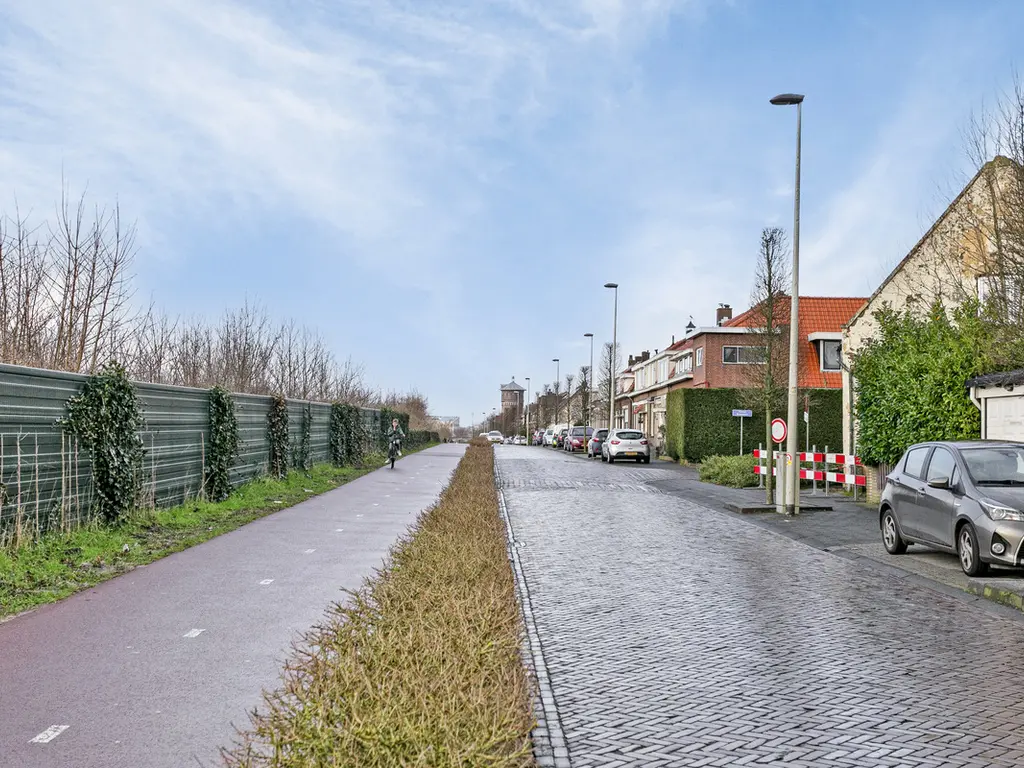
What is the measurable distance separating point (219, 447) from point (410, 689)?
45.0 feet

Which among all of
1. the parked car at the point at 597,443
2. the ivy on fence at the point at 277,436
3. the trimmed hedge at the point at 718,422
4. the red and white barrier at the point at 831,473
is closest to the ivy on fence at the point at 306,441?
the ivy on fence at the point at 277,436

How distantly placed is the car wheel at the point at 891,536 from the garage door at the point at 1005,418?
332 centimetres

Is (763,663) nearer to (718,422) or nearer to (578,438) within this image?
(718,422)

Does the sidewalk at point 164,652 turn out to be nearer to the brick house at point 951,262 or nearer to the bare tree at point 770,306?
the brick house at point 951,262

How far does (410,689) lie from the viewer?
14.5ft

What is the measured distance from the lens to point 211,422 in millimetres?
17172

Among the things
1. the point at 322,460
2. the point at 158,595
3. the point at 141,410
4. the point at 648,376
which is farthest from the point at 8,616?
the point at 648,376

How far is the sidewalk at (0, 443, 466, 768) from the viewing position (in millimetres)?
4504

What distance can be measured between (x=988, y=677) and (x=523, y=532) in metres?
8.92

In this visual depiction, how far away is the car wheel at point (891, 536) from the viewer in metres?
12.5

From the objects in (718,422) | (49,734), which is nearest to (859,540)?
(49,734)

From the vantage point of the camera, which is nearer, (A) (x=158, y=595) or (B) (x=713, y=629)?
(B) (x=713, y=629)

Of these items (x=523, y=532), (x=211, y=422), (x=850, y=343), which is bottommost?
(x=523, y=532)

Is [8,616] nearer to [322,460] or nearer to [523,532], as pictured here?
[523,532]
